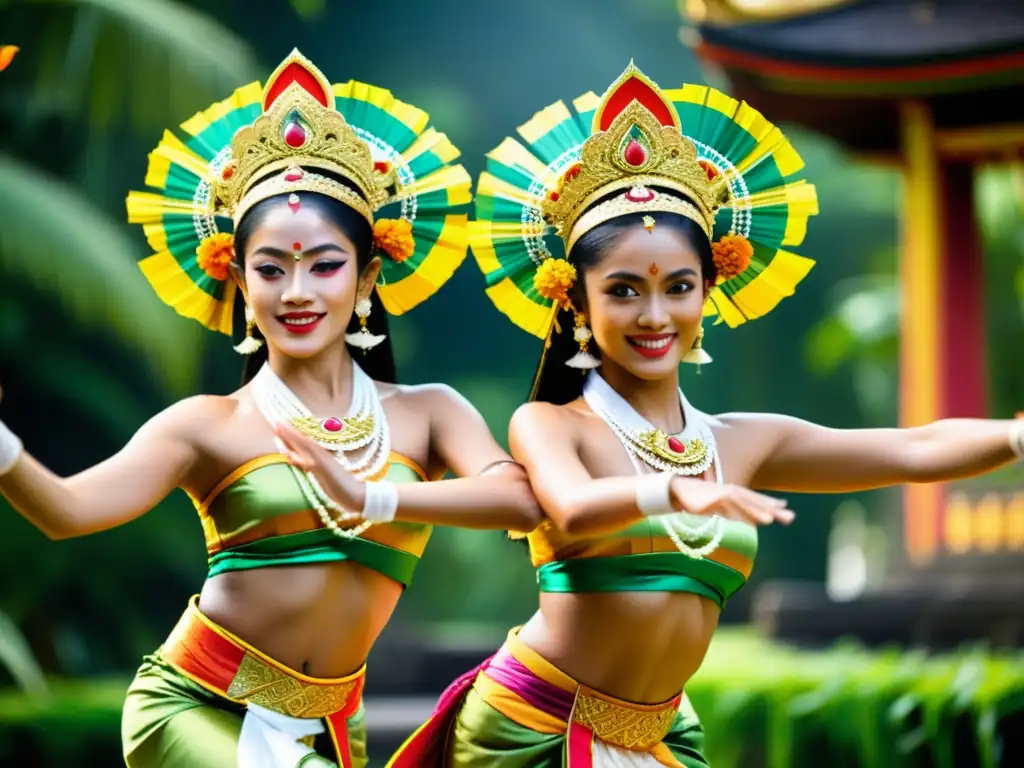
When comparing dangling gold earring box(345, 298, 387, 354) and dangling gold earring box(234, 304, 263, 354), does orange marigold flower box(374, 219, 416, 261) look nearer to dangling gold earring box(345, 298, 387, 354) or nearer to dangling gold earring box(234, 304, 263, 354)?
dangling gold earring box(345, 298, 387, 354)

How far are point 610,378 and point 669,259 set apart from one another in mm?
330

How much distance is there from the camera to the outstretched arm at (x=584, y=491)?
10.6 ft

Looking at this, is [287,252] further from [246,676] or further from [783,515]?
[783,515]

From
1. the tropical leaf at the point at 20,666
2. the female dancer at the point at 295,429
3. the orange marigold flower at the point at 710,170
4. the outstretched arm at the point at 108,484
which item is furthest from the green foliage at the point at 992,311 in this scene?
the outstretched arm at the point at 108,484

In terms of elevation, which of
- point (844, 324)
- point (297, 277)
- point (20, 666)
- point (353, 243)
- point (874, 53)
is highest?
point (844, 324)

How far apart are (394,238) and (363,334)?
235mm

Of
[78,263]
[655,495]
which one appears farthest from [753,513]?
[78,263]

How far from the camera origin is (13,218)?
9031 mm

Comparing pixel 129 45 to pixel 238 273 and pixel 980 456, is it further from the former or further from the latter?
pixel 980 456

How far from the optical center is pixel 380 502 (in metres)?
3.44

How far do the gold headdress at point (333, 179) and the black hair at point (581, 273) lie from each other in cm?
31

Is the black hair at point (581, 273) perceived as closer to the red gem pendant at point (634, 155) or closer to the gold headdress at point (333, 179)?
the red gem pendant at point (634, 155)

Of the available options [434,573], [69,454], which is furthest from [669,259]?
[434,573]

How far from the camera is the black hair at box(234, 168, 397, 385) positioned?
3.86 meters
